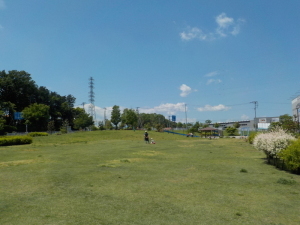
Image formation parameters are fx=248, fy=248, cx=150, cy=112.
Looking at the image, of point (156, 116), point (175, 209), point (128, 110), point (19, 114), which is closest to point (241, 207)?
point (175, 209)

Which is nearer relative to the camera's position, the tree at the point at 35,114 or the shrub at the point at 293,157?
the shrub at the point at 293,157

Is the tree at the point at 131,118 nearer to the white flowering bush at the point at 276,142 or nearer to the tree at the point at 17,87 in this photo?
the tree at the point at 17,87

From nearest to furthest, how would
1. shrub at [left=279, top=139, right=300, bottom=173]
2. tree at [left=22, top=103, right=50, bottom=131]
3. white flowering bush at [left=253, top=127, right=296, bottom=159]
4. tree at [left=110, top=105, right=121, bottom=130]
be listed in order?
shrub at [left=279, top=139, right=300, bottom=173] → white flowering bush at [left=253, top=127, right=296, bottom=159] → tree at [left=22, top=103, right=50, bottom=131] → tree at [left=110, top=105, right=121, bottom=130]

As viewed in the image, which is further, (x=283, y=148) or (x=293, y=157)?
(x=283, y=148)

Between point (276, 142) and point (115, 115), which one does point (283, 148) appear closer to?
point (276, 142)

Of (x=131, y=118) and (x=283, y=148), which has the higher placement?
(x=131, y=118)

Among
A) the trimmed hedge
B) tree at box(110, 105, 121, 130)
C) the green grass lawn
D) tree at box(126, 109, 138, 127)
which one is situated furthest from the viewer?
tree at box(110, 105, 121, 130)

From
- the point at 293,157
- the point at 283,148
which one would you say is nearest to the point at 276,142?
the point at 283,148

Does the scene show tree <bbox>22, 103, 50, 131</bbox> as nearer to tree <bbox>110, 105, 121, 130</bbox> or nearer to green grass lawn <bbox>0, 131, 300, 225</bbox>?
tree <bbox>110, 105, 121, 130</bbox>

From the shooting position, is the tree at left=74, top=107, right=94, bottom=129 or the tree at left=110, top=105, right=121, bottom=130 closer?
the tree at left=74, top=107, right=94, bottom=129

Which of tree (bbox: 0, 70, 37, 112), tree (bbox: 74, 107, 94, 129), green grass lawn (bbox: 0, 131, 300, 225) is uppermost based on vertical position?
tree (bbox: 0, 70, 37, 112)

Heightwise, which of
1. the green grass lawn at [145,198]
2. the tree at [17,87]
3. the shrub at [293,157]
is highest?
the tree at [17,87]

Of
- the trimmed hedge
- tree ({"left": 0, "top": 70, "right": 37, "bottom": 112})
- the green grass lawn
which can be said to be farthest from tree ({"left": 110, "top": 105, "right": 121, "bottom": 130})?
the green grass lawn

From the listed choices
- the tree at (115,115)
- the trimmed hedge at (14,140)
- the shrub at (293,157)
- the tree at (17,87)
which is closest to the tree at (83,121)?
the tree at (115,115)
